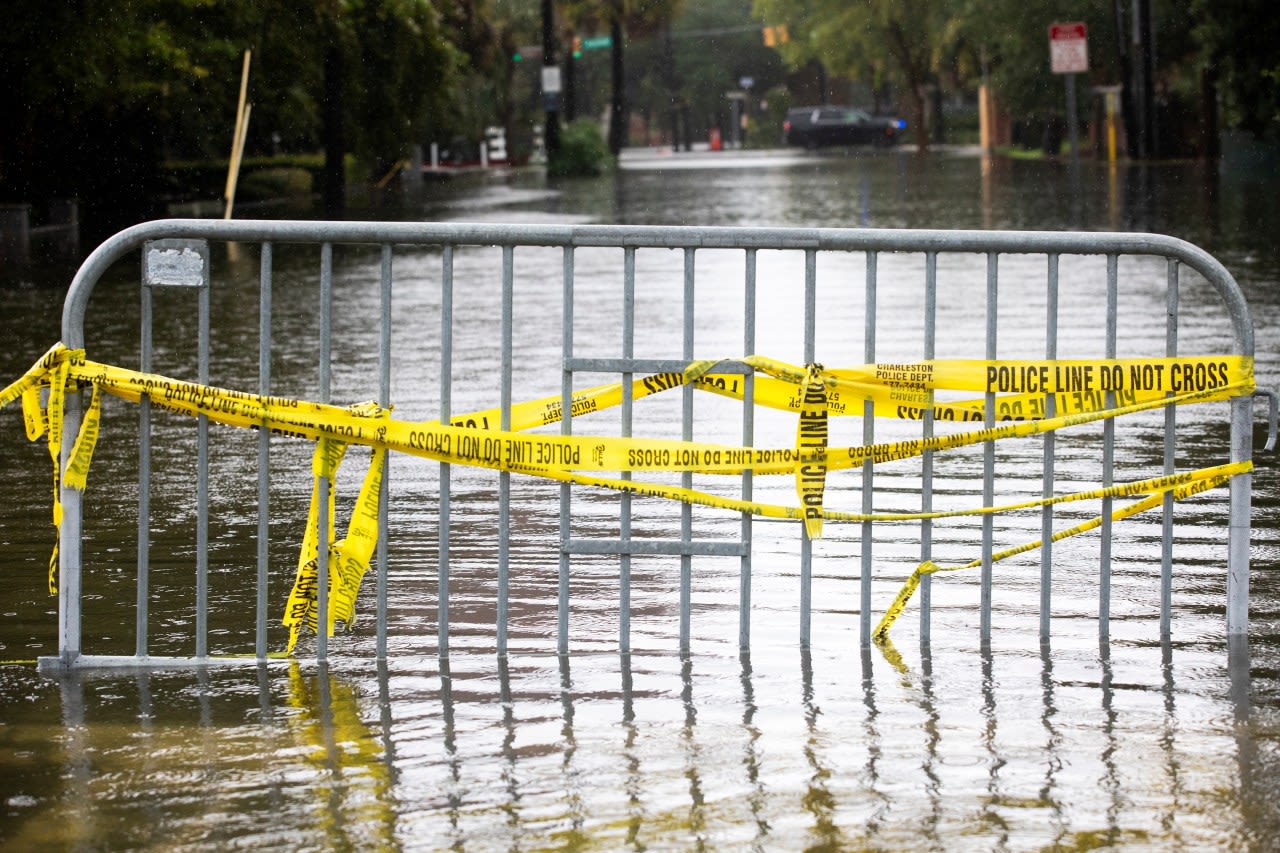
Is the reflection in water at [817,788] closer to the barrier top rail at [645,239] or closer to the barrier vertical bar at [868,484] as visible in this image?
the barrier vertical bar at [868,484]

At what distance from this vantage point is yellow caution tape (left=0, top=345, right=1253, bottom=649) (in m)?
6.23

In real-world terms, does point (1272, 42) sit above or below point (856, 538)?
above

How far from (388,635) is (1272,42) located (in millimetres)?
34646

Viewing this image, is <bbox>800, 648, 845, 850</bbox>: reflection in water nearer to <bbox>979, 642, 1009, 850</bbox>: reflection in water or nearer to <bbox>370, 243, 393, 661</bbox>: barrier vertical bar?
<bbox>979, 642, 1009, 850</bbox>: reflection in water

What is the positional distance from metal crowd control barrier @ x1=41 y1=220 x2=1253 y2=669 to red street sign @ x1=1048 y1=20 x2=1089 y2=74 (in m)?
36.0

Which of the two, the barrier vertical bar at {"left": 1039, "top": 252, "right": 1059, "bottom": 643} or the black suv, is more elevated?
the black suv

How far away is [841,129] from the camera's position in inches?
3359

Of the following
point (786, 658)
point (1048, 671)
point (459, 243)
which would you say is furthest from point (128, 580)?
point (1048, 671)

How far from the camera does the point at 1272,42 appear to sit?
38.1 meters

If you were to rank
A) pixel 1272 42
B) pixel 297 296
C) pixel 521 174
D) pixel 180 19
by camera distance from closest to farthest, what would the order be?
1. pixel 297 296
2. pixel 180 19
3. pixel 1272 42
4. pixel 521 174

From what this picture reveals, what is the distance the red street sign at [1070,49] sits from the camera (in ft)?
136

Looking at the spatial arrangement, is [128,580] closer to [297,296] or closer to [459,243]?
[459,243]

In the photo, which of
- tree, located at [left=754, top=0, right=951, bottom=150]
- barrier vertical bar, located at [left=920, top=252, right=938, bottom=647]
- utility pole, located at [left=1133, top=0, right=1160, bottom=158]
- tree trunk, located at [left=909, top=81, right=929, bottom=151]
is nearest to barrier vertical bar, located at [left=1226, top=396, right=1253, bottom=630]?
barrier vertical bar, located at [left=920, top=252, right=938, bottom=647]

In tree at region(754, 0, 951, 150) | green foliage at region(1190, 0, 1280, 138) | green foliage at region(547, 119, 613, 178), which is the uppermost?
tree at region(754, 0, 951, 150)
